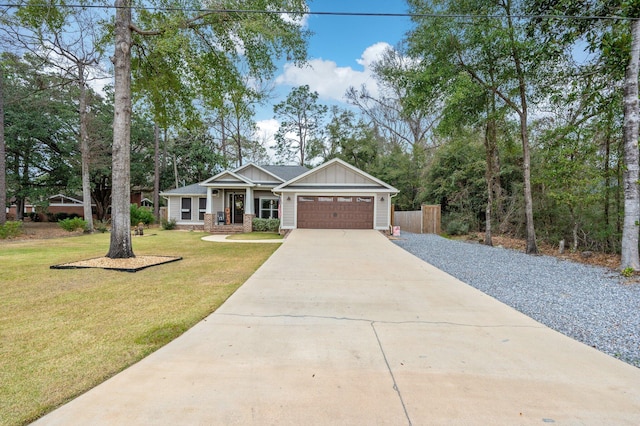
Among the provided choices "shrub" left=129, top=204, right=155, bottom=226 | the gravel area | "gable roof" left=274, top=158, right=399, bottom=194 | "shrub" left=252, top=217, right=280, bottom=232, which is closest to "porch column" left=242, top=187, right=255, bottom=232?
Answer: "shrub" left=252, top=217, right=280, bottom=232

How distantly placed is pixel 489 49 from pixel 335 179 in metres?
8.14

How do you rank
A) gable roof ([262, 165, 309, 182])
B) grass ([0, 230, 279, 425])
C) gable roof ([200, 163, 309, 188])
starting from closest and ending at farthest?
grass ([0, 230, 279, 425]) < gable roof ([200, 163, 309, 188]) < gable roof ([262, 165, 309, 182])

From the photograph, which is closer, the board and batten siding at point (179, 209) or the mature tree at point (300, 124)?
the board and batten siding at point (179, 209)

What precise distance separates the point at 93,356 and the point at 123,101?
23.8 ft

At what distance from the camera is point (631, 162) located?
7309 mm

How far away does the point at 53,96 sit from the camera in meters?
19.3

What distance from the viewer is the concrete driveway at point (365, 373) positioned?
2.02m

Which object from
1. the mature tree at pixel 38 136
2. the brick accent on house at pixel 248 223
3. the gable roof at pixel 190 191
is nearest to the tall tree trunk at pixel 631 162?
the brick accent on house at pixel 248 223

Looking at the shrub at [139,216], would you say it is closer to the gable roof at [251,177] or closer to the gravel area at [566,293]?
the gable roof at [251,177]

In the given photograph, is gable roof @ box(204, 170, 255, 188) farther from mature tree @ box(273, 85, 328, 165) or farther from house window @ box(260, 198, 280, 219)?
mature tree @ box(273, 85, 328, 165)

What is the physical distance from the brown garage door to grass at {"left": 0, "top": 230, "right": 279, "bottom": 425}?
792 cm

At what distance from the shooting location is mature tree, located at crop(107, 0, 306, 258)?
309 inches

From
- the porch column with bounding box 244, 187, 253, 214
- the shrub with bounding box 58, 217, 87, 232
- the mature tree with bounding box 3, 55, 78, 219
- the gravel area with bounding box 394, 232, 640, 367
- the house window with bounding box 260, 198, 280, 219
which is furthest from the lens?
the house window with bounding box 260, 198, 280, 219

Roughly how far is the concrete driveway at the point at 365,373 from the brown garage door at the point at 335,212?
10826 mm
